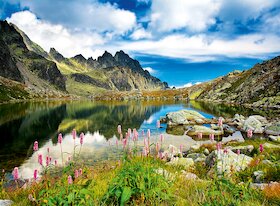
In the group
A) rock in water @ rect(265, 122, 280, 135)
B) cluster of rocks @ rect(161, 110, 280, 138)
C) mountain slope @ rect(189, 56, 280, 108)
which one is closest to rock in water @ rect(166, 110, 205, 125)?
cluster of rocks @ rect(161, 110, 280, 138)

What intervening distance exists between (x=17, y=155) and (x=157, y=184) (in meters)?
29.5

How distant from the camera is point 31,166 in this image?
2645cm

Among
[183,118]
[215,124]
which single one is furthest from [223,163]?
[183,118]

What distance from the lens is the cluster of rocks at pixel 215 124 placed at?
44.9m

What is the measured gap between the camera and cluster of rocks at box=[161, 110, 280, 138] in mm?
44872

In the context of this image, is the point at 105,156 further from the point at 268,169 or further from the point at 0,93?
the point at 0,93

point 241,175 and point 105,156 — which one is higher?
point 241,175

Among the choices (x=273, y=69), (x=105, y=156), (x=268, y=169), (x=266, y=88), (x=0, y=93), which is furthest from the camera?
(x=0, y=93)

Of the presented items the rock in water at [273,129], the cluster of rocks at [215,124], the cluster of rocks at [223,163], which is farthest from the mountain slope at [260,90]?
the cluster of rocks at [223,163]

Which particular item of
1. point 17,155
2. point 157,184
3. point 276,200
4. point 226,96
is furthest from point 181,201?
point 226,96

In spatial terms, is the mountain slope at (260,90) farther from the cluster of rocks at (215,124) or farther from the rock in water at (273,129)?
Result: the rock in water at (273,129)

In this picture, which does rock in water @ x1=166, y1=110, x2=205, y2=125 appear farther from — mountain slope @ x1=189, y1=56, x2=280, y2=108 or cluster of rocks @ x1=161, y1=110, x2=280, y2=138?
mountain slope @ x1=189, y1=56, x2=280, y2=108

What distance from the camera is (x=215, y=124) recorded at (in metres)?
59.8

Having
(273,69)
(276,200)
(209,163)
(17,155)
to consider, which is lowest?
(17,155)
